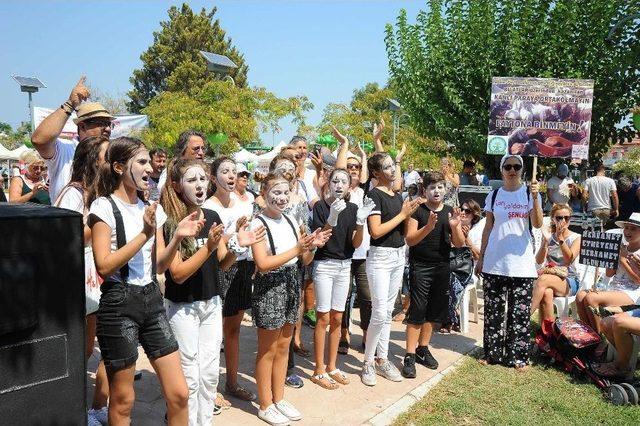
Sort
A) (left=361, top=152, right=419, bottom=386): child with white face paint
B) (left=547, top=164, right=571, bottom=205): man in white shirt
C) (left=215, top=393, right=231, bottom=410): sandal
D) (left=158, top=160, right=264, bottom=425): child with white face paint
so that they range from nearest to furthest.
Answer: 1. (left=158, top=160, right=264, bottom=425): child with white face paint
2. (left=215, top=393, right=231, bottom=410): sandal
3. (left=361, top=152, right=419, bottom=386): child with white face paint
4. (left=547, top=164, right=571, bottom=205): man in white shirt

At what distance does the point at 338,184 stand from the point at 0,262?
3.02 metres

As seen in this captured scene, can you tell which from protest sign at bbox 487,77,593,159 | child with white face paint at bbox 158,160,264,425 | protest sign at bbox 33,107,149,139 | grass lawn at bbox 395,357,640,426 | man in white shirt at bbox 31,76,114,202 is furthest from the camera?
protest sign at bbox 33,107,149,139

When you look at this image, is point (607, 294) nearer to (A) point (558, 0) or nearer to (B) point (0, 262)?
Result: (B) point (0, 262)

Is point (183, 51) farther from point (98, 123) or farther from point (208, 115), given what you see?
point (98, 123)

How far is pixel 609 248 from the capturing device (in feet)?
17.9

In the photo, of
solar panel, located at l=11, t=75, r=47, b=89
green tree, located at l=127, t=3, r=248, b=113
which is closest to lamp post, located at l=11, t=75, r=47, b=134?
solar panel, located at l=11, t=75, r=47, b=89

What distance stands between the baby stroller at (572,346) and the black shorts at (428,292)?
3.97ft

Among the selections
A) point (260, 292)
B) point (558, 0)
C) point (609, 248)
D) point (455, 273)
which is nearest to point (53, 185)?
point (260, 292)

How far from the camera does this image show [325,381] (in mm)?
4609

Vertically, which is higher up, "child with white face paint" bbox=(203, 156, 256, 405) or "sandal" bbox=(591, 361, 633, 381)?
"child with white face paint" bbox=(203, 156, 256, 405)

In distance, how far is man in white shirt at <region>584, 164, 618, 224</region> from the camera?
12062mm

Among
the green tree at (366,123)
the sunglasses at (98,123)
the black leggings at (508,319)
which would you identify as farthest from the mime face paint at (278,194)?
the green tree at (366,123)

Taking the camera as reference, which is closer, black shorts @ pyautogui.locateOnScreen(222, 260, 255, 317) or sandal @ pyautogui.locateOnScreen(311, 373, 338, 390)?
black shorts @ pyautogui.locateOnScreen(222, 260, 255, 317)

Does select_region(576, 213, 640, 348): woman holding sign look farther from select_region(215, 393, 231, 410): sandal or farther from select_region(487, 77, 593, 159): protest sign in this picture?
select_region(487, 77, 593, 159): protest sign
